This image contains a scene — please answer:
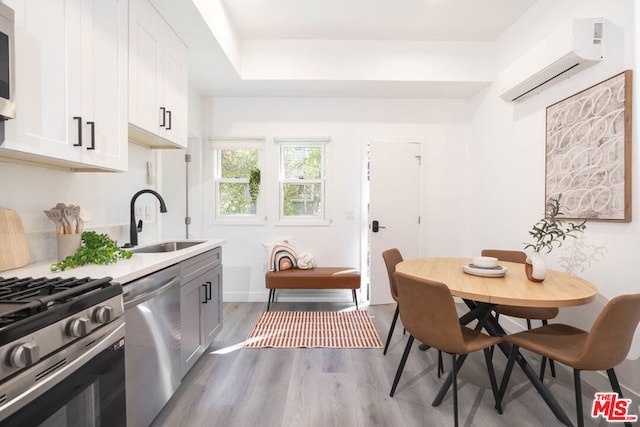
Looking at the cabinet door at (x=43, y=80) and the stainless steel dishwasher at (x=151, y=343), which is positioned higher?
the cabinet door at (x=43, y=80)

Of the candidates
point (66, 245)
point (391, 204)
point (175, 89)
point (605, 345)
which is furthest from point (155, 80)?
point (605, 345)

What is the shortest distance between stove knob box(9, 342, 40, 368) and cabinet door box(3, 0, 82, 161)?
2.57 feet

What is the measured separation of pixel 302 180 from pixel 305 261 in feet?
3.59

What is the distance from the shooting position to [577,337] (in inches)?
71.4

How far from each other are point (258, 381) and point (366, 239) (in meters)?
2.35

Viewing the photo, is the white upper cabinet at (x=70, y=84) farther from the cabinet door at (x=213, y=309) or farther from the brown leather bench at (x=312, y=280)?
the brown leather bench at (x=312, y=280)

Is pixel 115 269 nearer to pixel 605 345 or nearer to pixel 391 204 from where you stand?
pixel 605 345

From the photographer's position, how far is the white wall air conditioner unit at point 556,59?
7.09ft

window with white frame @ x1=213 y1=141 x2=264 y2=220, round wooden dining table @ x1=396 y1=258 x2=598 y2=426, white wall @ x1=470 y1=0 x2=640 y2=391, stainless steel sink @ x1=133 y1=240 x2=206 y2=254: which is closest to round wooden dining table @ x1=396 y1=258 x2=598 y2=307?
round wooden dining table @ x1=396 y1=258 x2=598 y2=426

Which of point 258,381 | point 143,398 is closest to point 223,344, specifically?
point 258,381

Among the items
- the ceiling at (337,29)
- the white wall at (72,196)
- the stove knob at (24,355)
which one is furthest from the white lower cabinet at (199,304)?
the ceiling at (337,29)

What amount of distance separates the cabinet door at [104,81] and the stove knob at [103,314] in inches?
33.0

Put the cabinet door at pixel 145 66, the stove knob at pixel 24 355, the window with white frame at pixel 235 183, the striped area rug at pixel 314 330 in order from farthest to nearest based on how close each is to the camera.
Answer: the window with white frame at pixel 235 183
the striped area rug at pixel 314 330
the cabinet door at pixel 145 66
the stove knob at pixel 24 355

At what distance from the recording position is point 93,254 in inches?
62.7
